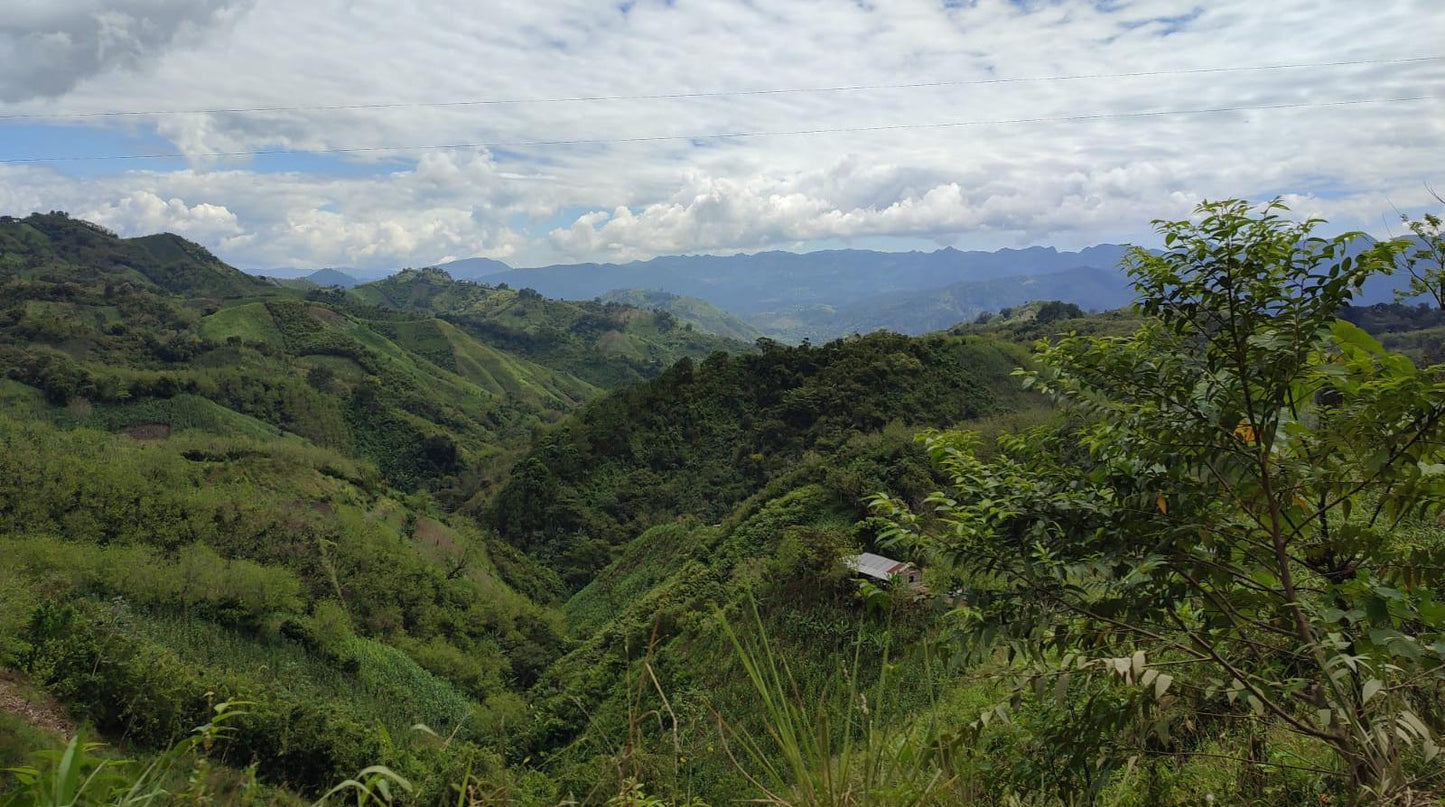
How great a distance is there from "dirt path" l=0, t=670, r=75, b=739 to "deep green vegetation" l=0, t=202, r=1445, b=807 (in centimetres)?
17

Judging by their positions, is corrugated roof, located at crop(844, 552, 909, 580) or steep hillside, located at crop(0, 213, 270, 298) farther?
steep hillside, located at crop(0, 213, 270, 298)

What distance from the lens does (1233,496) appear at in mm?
2871

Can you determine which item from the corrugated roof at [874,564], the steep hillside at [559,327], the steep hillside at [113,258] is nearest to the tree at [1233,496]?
the corrugated roof at [874,564]

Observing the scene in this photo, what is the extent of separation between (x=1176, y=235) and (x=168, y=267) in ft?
539

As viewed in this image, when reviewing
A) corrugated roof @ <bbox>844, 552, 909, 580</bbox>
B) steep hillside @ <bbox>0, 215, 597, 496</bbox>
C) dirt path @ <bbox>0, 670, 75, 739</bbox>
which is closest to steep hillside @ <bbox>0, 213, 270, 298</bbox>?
steep hillside @ <bbox>0, 215, 597, 496</bbox>

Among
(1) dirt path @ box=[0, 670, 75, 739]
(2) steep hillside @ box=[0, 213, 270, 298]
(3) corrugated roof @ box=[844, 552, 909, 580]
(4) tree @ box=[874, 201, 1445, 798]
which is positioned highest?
(2) steep hillside @ box=[0, 213, 270, 298]

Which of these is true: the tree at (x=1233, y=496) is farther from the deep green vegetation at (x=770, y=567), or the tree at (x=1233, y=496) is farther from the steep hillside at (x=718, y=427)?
the steep hillside at (x=718, y=427)

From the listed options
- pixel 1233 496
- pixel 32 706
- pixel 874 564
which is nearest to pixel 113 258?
pixel 32 706

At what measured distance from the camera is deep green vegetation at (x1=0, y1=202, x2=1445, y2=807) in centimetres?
247

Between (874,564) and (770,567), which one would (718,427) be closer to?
(770,567)

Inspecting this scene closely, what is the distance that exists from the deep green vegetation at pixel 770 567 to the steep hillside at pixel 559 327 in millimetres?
47336

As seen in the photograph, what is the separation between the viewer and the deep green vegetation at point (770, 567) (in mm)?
2469

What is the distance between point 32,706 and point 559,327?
138m

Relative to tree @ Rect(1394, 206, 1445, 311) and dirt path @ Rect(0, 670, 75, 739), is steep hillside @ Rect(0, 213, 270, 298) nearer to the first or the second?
dirt path @ Rect(0, 670, 75, 739)
